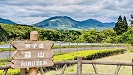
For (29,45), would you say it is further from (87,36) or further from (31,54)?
(87,36)

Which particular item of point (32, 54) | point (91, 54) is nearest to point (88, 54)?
point (91, 54)

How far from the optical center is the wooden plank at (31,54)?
5.52 m

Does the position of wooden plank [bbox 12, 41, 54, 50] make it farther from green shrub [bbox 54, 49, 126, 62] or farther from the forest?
the forest

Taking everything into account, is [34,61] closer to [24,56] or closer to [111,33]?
[24,56]

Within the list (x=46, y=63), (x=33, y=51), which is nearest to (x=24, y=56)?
(x=33, y=51)

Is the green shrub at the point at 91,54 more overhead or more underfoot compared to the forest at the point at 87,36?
more overhead

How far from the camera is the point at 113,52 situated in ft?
94.7

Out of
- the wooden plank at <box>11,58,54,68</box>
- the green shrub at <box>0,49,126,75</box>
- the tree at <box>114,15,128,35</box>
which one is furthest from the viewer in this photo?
the tree at <box>114,15,128,35</box>

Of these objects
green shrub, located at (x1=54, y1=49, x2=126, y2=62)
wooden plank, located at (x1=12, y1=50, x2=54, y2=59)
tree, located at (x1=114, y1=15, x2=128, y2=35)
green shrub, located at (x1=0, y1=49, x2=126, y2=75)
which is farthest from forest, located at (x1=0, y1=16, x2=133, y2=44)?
wooden plank, located at (x1=12, y1=50, x2=54, y2=59)

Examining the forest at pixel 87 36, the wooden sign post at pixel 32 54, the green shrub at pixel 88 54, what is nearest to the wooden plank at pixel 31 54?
the wooden sign post at pixel 32 54

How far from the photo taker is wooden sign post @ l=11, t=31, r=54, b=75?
551 cm

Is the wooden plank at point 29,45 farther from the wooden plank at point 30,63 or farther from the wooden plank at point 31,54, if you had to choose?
the wooden plank at point 30,63

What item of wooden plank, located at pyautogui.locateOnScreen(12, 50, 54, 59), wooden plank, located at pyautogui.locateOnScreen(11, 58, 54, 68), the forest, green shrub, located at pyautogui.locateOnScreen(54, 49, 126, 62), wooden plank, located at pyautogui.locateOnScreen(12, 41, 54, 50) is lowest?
the forest

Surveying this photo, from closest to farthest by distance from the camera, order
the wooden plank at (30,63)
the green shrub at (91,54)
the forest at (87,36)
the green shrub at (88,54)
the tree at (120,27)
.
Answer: the wooden plank at (30,63), the green shrub at (88,54), the green shrub at (91,54), the forest at (87,36), the tree at (120,27)
